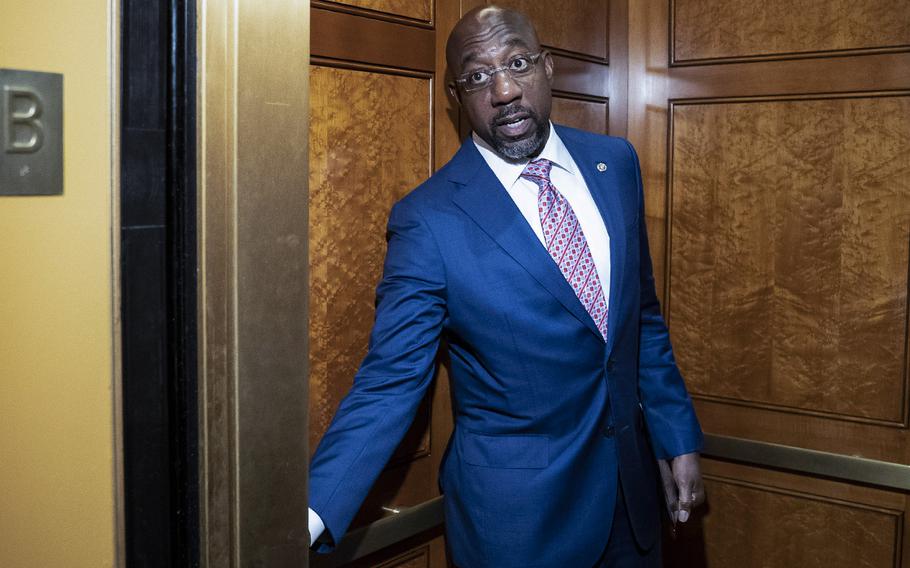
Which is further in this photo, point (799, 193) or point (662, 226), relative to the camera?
point (662, 226)

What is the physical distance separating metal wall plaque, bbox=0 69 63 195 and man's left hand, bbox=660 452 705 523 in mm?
1545

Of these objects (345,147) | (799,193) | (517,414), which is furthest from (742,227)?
(345,147)

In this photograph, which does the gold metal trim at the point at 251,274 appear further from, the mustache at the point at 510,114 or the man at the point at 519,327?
the mustache at the point at 510,114

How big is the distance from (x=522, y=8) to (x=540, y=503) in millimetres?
1143

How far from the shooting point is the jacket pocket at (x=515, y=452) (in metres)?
1.75

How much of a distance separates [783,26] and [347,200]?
1261 millimetres

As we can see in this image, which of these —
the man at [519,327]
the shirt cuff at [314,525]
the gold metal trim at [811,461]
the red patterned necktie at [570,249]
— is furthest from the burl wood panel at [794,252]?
the shirt cuff at [314,525]

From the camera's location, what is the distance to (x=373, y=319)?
186 centimetres

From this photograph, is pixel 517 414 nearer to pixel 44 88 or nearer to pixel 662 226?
pixel 662 226

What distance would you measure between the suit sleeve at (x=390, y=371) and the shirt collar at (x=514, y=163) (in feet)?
0.69

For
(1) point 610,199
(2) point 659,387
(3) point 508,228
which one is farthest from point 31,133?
(2) point 659,387

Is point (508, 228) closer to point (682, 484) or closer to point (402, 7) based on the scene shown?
point (402, 7)

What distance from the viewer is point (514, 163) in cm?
Answer: 187

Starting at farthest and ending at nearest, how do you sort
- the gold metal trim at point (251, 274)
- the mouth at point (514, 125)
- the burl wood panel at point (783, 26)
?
the burl wood panel at point (783, 26), the mouth at point (514, 125), the gold metal trim at point (251, 274)
